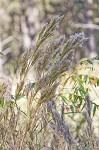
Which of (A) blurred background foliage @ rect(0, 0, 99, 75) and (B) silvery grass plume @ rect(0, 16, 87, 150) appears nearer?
(B) silvery grass plume @ rect(0, 16, 87, 150)

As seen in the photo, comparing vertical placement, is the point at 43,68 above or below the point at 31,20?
below

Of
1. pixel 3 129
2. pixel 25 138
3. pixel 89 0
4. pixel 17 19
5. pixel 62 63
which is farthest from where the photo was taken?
pixel 17 19

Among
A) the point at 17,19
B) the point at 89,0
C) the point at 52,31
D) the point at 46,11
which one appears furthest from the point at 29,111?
the point at 17,19

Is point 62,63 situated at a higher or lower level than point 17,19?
lower

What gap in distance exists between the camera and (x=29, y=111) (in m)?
2.05

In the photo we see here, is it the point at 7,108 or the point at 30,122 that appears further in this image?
the point at 7,108

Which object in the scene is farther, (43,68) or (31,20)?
(31,20)

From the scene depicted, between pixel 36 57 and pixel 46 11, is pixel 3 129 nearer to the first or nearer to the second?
pixel 36 57

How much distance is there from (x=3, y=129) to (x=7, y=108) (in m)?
0.11

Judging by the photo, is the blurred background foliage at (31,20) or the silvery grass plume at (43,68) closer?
the silvery grass plume at (43,68)

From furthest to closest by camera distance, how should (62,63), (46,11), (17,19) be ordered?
(17,19) < (46,11) < (62,63)

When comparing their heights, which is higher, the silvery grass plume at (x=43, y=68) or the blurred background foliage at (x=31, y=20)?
the blurred background foliage at (x=31, y=20)

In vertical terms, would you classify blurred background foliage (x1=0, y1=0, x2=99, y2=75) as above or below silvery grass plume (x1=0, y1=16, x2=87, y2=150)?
above

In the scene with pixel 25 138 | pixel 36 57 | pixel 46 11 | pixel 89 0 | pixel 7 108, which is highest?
pixel 46 11
